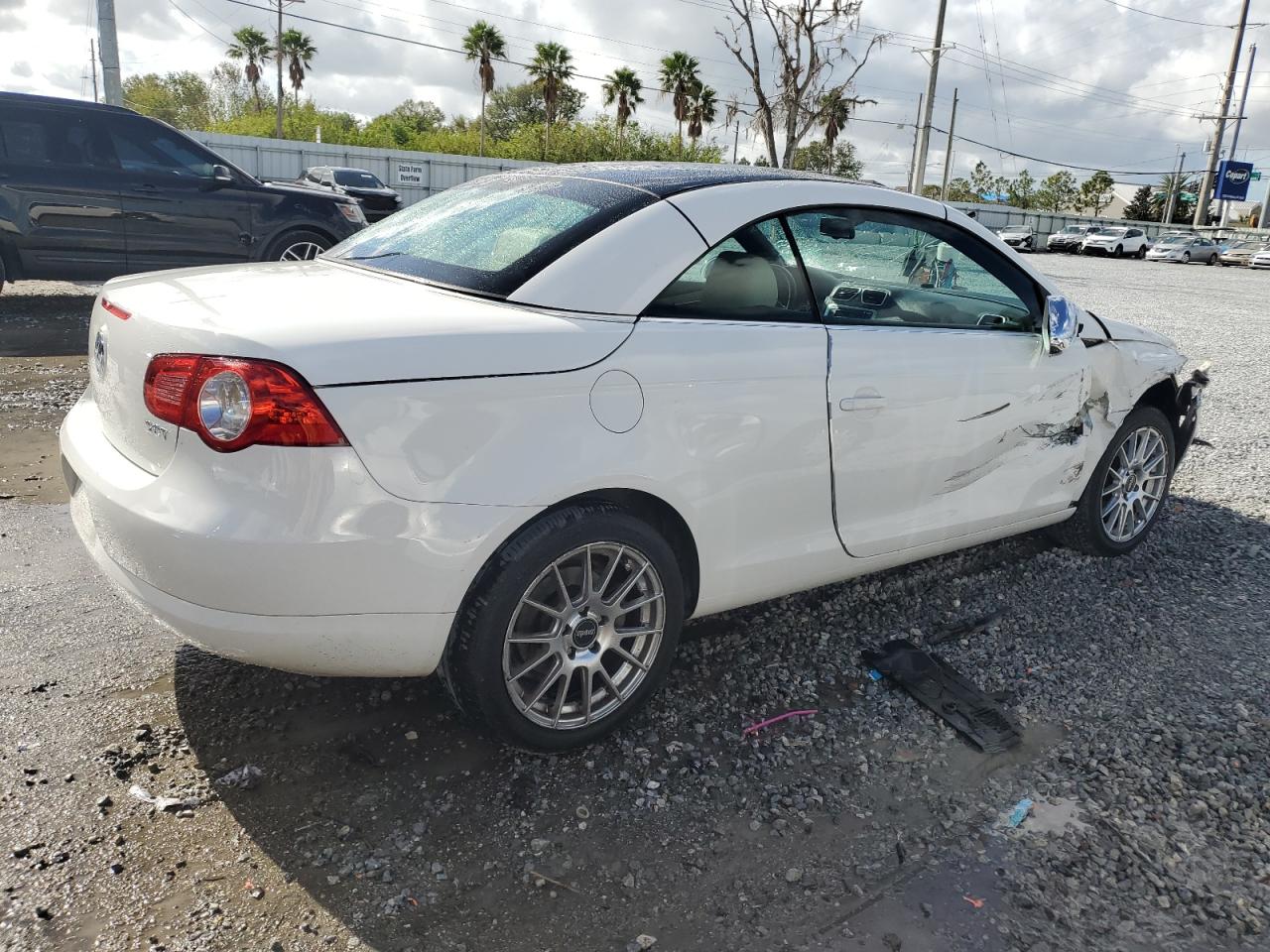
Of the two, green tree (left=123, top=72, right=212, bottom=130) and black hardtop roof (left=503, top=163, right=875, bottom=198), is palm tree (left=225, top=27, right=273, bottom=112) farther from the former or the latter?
black hardtop roof (left=503, top=163, right=875, bottom=198)

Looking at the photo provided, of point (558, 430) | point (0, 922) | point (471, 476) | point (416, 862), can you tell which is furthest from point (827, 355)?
point (0, 922)

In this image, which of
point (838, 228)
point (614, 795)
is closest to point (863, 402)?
point (838, 228)

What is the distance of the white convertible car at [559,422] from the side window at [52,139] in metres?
6.84

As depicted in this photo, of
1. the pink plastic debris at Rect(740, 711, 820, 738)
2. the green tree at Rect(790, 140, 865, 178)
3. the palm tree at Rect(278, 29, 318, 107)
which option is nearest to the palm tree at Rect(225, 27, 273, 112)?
the palm tree at Rect(278, 29, 318, 107)

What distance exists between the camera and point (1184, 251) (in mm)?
43312

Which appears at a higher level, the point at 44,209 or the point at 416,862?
the point at 44,209

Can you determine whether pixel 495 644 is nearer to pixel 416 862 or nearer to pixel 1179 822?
pixel 416 862

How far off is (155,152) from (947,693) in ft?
29.0

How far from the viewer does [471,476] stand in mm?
2348

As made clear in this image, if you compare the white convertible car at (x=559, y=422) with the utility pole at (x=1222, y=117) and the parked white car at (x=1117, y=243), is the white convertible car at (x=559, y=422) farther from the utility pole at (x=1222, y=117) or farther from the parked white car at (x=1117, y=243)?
the utility pole at (x=1222, y=117)

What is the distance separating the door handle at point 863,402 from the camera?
3.04m

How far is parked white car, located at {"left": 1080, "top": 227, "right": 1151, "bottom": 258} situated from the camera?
4378 centimetres

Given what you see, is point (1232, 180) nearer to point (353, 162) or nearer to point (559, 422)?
point (353, 162)

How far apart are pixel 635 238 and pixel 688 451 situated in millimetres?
636
